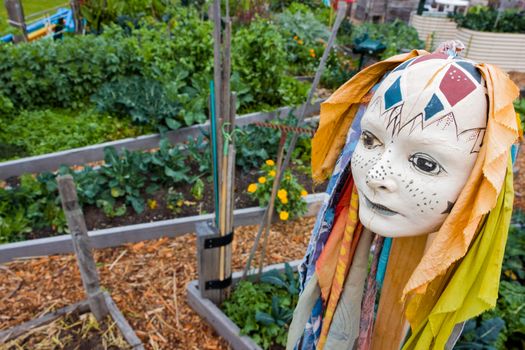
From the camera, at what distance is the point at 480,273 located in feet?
3.20

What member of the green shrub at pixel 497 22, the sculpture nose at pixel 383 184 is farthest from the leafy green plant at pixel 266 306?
the green shrub at pixel 497 22

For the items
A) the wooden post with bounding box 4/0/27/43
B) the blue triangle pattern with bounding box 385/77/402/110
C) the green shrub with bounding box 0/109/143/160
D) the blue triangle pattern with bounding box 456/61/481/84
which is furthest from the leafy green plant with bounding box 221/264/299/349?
the wooden post with bounding box 4/0/27/43

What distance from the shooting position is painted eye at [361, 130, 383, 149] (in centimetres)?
104

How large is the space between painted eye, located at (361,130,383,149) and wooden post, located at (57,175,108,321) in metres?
1.48

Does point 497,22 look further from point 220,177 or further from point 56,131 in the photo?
point 56,131

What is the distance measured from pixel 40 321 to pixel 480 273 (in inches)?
98.1

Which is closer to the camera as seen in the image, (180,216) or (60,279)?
(60,279)

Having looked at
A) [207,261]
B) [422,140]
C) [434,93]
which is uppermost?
[434,93]

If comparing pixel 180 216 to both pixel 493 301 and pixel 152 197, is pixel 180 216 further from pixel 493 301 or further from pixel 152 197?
pixel 493 301

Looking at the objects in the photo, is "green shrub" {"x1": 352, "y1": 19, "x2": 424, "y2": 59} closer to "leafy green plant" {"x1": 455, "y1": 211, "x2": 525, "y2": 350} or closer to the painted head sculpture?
"leafy green plant" {"x1": 455, "y1": 211, "x2": 525, "y2": 350}

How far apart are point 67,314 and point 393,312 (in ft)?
6.73

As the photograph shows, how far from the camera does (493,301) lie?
0.95 meters

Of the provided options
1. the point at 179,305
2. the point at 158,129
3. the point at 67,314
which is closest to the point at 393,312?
the point at 179,305

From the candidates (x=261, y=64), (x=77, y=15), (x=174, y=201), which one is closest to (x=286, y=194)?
(x=174, y=201)
